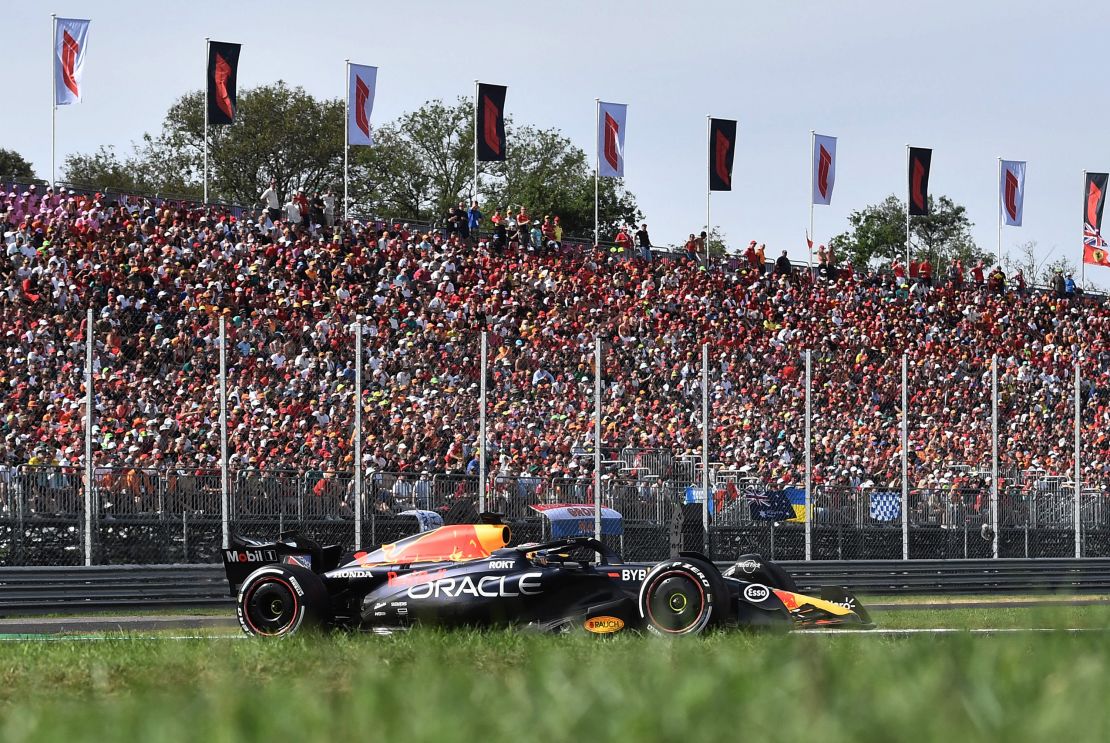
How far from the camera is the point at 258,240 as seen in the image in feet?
111

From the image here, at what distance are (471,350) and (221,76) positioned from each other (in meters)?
18.1

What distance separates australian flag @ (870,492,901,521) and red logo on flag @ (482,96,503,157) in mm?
19601

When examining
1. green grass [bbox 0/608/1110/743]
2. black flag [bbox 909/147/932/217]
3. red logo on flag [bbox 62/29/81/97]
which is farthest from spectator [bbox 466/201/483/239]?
green grass [bbox 0/608/1110/743]

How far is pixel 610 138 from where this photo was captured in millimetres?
44938

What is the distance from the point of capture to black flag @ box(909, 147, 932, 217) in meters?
51.0

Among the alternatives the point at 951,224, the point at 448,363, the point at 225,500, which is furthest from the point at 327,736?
the point at 951,224

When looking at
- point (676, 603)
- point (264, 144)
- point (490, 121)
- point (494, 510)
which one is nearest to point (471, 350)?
point (494, 510)

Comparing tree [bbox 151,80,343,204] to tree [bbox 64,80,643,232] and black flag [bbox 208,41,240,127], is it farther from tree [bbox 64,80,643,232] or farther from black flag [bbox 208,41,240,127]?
black flag [bbox 208,41,240,127]

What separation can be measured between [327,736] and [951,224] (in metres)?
110

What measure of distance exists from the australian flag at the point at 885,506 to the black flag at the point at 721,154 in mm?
21785

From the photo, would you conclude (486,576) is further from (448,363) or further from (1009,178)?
(1009,178)

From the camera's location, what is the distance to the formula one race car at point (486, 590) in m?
12.8

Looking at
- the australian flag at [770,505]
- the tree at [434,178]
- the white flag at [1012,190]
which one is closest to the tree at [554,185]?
the tree at [434,178]

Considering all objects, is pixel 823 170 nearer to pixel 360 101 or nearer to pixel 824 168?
pixel 824 168
